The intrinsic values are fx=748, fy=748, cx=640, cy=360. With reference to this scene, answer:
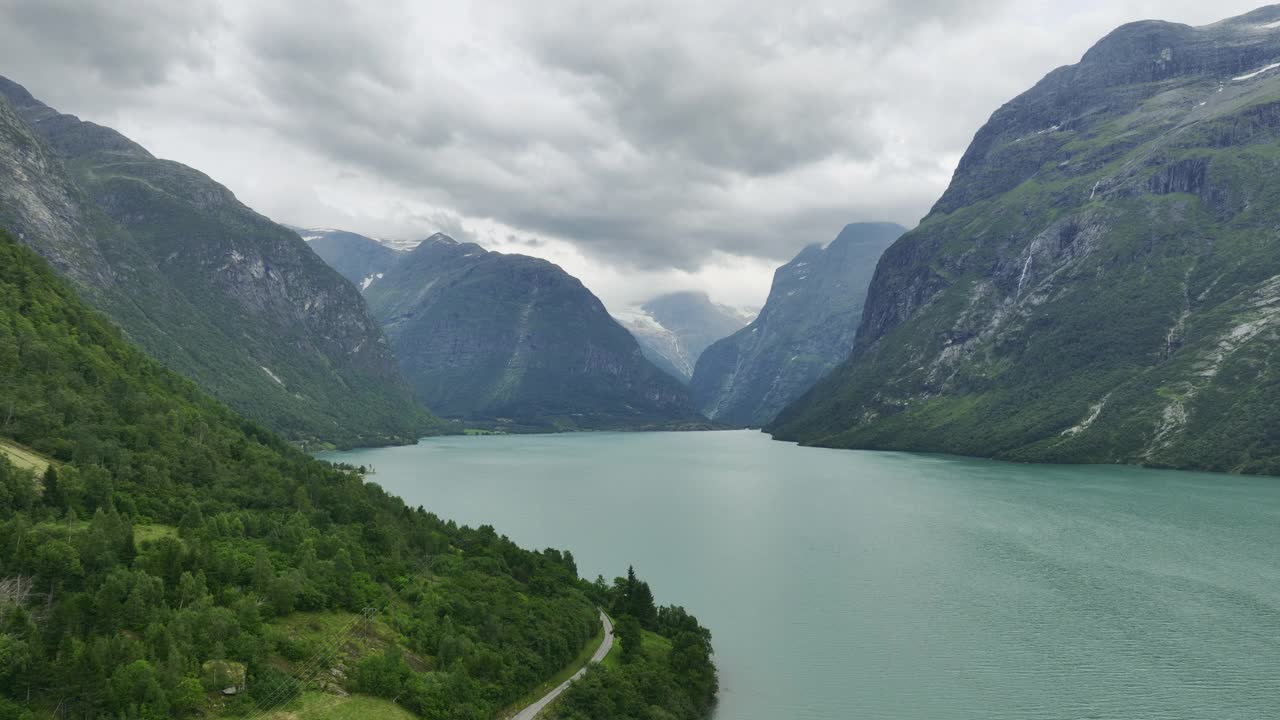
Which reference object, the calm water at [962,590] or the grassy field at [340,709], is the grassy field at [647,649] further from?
the grassy field at [340,709]

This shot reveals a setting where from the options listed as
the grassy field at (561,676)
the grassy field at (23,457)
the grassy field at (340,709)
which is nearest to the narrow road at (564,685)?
the grassy field at (561,676)

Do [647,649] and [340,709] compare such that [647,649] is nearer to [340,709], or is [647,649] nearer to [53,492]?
[340,709]

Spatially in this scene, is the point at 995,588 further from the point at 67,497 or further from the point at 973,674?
the point at 67,497

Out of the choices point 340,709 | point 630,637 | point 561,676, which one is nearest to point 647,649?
point 630,637

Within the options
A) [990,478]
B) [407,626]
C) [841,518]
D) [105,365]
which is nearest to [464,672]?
[407,626]

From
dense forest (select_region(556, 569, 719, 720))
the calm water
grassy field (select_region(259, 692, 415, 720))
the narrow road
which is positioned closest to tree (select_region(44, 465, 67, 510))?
grassy field (select_region(259, 692, 415, 720))
